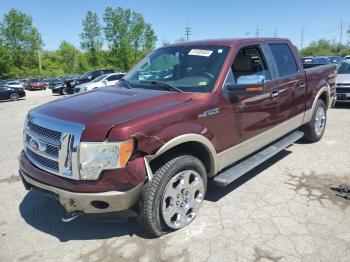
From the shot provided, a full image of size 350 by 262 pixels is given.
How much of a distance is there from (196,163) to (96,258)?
1323 millimetres

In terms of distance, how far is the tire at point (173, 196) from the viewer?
126 inches

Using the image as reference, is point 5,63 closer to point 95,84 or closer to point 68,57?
point 68,57

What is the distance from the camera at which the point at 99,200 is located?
9.95 ft

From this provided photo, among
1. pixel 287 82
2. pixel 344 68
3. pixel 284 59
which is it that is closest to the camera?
pixel 287 82

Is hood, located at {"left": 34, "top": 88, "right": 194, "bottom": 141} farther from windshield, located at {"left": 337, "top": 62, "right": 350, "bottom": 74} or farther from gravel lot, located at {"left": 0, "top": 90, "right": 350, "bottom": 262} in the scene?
windshield, located at {"left": 337, "top": 62, "right": 350, "bottom": 74}

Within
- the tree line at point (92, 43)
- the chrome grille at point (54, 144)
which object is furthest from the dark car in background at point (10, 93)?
the tree line at point (92, 43)

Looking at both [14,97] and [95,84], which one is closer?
[95,84]

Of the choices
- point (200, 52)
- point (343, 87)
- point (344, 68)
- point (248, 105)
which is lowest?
point (343, 87)

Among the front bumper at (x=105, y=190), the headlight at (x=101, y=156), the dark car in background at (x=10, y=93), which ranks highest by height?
the headlight at (x=101, y=156)

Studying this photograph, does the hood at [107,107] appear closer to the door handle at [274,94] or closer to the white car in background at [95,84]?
the door handle at [274,94]

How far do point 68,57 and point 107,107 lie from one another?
96035mm

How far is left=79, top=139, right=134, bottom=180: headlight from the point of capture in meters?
2.96

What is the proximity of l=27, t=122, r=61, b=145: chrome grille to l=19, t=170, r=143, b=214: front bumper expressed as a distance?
1.46 ft

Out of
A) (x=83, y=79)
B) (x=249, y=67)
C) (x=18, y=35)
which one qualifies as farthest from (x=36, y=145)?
(x=18, y=35)
